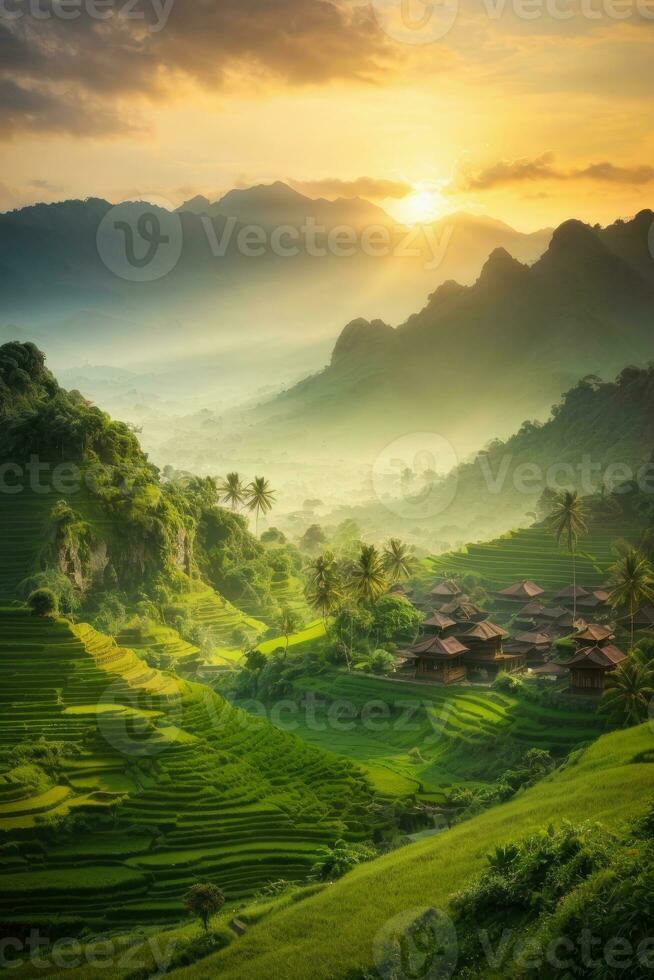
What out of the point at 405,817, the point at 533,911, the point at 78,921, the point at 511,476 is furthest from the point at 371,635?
the point at 511,476

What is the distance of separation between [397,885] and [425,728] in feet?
82.6

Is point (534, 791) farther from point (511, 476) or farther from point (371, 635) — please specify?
point (511, 476)

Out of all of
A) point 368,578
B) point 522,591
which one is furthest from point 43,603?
point 522,591

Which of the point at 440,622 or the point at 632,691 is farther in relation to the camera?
the point at 440,622

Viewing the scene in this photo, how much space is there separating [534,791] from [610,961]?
16316mm

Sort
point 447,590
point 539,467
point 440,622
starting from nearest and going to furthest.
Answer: point 440,622
point 447,590
point 539,467

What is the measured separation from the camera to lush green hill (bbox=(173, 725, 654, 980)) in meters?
24.5

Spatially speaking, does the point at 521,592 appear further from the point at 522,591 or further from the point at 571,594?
the point at 571,594

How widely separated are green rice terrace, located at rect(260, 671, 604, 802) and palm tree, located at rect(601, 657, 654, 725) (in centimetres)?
201

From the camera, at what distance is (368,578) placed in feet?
216

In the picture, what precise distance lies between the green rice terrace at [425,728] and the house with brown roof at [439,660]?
3.75 feet

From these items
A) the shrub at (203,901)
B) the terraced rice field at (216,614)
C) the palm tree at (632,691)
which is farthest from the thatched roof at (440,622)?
the shrub at (203,901)

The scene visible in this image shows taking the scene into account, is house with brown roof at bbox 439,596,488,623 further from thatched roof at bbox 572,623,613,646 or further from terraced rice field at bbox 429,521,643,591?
terraced rice field at bbox 429,521,643,591

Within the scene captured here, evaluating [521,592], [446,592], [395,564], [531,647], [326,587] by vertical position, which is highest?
[395,564]
